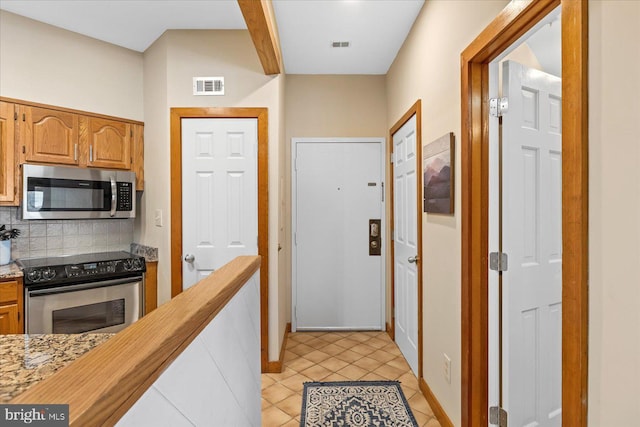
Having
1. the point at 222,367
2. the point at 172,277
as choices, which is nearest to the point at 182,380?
the point at 222,367

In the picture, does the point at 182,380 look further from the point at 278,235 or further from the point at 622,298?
the point at 278,235


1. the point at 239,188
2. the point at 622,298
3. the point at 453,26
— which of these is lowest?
the point at 622,298

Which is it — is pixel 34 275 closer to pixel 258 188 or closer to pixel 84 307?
pixel 84 307

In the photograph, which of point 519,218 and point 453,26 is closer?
point 519,218

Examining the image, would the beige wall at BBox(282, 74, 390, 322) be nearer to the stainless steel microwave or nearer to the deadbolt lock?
the deadbolt lock

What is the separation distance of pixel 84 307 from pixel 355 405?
2004 mm

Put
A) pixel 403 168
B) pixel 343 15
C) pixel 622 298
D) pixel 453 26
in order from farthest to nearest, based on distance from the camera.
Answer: pixel 403 168, pixel 343 15, pixel 453 26, pixel 622 298

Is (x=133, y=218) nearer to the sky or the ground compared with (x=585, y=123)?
nearer to the ground

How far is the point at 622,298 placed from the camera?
0.88m

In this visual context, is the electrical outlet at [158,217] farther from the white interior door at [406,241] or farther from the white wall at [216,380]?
the white interior door at [406,241]

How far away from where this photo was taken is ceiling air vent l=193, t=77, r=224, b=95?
269 centimetres

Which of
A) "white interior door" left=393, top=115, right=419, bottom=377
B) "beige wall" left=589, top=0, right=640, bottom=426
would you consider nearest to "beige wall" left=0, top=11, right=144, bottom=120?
"white interior door" left=393, top=115, right=419, bottom=377

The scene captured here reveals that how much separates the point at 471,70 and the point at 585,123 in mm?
815

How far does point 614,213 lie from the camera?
0.91 metres
